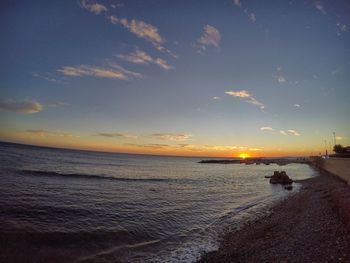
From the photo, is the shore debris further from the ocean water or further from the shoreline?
the shoreline

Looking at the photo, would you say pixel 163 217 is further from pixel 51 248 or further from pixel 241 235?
pixel 51 248

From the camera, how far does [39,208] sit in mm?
16750

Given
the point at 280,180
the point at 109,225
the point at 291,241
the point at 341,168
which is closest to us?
the point at 291,241

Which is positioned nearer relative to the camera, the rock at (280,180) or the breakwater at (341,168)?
the breakwater at (341,168)

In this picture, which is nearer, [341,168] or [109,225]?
[109,225]

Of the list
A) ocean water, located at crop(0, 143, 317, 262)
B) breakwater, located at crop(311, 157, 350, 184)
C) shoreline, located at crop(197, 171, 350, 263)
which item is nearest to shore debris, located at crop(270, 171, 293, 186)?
breakwater, located at crop(311, 157, 350, 184)

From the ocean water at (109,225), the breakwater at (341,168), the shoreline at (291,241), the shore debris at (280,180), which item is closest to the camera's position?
the shoreline at (291,241)

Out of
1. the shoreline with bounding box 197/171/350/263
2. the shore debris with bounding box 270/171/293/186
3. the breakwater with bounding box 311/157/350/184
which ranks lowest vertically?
the shore debris with bounding box 270/171/293/186

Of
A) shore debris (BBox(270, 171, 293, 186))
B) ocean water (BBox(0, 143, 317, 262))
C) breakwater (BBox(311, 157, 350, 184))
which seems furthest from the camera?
shore debris (BBox(270, 171, 293, 186))

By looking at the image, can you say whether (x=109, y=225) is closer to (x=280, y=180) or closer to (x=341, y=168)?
(x=280, y=180)

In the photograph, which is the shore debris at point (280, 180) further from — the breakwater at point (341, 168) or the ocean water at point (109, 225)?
the ocean water at point (109, 225)

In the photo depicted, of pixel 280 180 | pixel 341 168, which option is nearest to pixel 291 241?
pixel 341 168

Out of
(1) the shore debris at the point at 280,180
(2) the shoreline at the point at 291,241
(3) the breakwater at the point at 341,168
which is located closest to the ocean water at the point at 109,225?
(2) the shoreline at the point at 291,241

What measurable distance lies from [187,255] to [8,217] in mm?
10915
